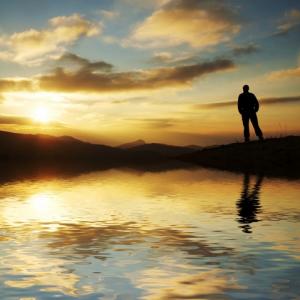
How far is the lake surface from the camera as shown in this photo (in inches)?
218

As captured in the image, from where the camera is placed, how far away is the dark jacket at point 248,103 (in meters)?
35.2

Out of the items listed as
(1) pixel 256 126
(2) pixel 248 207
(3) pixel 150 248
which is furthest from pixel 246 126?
(3) pixel 150 248

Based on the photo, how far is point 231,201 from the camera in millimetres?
13492

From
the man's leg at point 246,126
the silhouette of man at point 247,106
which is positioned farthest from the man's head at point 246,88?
the man's leg at point 246,126

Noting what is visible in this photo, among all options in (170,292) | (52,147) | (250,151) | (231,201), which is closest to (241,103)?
(250,151)

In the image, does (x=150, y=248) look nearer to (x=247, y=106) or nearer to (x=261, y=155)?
(x=261, y=155)

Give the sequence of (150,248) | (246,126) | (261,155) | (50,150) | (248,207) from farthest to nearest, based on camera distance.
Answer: (50,150)
(246,126)
(261,155)
(248,207)
(150,248)

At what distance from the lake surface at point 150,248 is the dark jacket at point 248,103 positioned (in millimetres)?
21903

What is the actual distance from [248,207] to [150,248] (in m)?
5.11

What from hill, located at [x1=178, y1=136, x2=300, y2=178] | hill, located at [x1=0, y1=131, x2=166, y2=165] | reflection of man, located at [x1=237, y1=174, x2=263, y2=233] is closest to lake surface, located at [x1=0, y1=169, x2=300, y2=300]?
reflection of man, located at [x1=237, y1=174, x2=263, y2=233]

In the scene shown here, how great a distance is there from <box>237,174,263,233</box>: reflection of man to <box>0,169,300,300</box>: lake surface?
0.02 m

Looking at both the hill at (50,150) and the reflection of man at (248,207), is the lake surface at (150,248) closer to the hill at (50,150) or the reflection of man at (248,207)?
the reflection of man at (248,207)

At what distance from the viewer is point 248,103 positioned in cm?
3528

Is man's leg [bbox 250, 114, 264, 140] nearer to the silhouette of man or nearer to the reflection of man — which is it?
the silhouette of man
